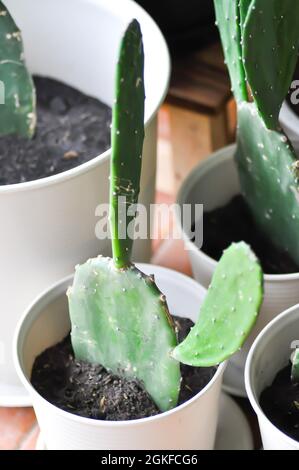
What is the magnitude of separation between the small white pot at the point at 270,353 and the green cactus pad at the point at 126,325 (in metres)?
0.08

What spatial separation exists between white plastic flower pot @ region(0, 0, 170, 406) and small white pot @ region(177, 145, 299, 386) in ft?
0.20

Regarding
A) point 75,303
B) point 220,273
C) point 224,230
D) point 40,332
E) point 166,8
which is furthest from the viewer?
point 166,8

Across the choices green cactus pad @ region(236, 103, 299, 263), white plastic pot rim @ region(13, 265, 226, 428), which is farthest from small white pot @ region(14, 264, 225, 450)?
green cactus pad @ region(236, 103, 299, 263)

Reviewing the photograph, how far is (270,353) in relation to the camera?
81 cm

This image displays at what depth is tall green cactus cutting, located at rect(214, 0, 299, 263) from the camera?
734 millimetres

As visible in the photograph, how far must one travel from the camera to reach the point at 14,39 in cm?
89

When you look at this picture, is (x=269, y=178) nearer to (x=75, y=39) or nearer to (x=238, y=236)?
(x=238, y=236)

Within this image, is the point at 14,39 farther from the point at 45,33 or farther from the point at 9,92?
the point at 45,33

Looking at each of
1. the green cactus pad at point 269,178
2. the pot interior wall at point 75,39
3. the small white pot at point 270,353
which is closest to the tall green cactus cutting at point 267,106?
the green cactus pad at point 269,178

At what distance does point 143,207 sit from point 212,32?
364 mm

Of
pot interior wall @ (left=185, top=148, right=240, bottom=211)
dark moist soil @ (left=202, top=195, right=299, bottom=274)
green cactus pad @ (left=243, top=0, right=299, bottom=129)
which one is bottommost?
dark moist soil @ (left=202, top=195, right=299, bottom=274)

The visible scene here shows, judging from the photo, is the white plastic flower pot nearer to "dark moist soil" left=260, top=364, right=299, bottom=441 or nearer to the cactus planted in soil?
the cactus planted in soil

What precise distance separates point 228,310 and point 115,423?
0.54 feet
